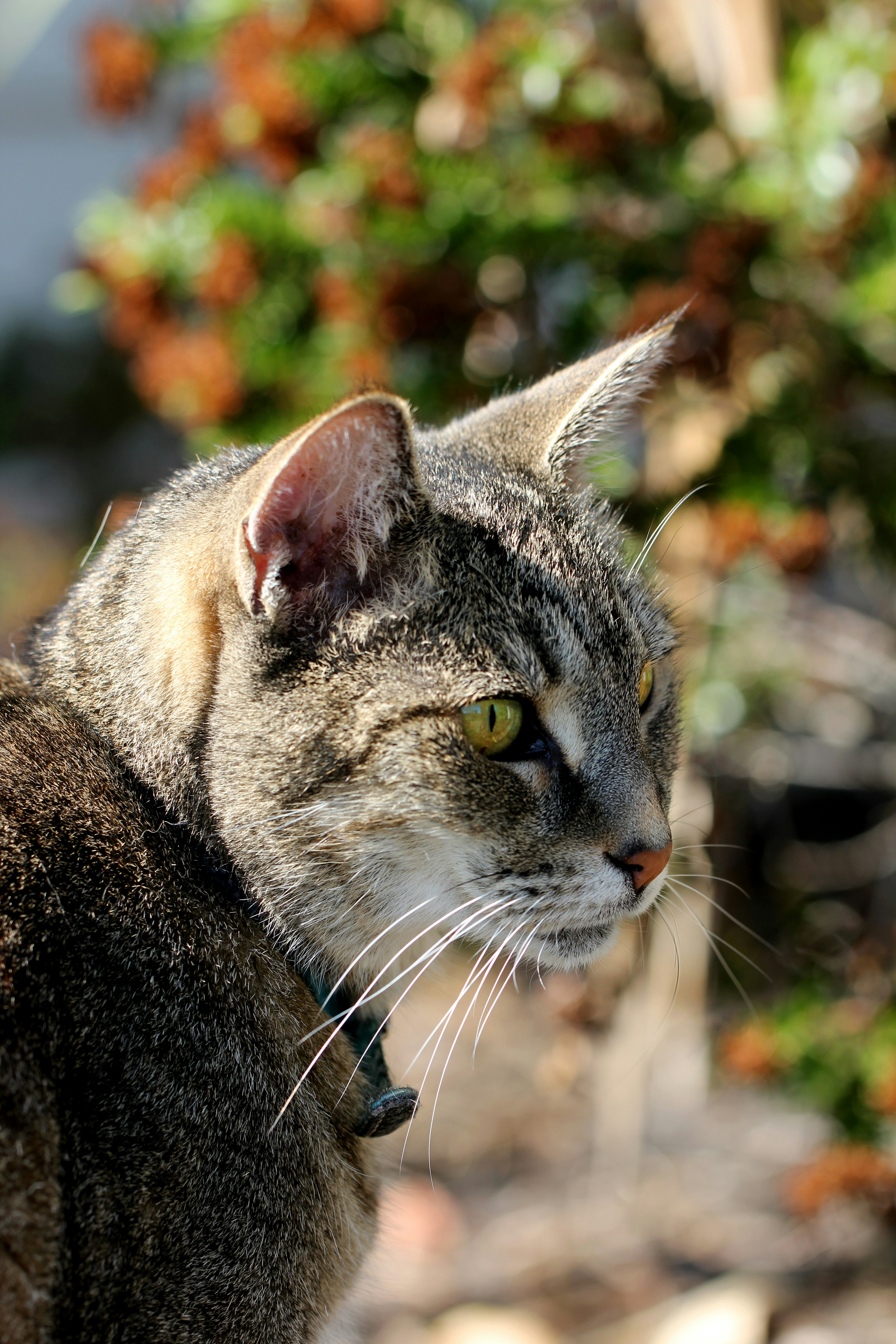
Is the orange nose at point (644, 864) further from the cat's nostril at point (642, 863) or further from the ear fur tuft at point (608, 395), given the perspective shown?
the ear fur tuft at point (608, 395)

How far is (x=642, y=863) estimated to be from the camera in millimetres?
1443

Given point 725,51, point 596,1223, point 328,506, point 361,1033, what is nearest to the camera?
point 328,506

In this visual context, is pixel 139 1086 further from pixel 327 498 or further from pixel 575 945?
pixel 327 498

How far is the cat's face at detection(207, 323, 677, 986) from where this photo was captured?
1404 mm

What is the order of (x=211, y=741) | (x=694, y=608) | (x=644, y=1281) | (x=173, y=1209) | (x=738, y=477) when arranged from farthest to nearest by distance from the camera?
(x=694, y=608), (x=644, y=1281), (x=738, y=477), (x=211, y=741), (x=173, y=1209)

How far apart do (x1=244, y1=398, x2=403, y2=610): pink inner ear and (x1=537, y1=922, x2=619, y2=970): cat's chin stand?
57cm

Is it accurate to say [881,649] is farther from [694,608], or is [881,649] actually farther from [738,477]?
[738,477]

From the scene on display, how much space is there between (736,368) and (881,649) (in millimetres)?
1004

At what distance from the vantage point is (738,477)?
2.37 m

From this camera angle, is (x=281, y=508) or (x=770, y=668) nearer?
(x=281, y=508)

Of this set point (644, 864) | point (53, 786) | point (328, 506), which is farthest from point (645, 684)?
point (53, 786)

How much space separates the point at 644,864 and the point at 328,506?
608 mm

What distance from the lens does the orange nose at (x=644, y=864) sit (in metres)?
1.44

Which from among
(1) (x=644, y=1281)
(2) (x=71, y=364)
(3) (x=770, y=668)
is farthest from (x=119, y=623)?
(2) (x=71, y=364)
